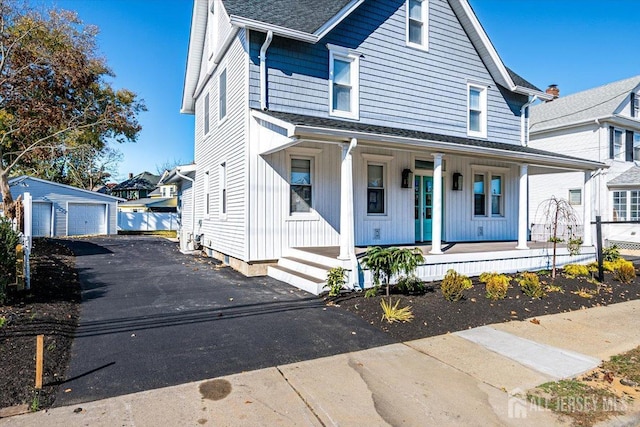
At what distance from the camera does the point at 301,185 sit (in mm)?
9750

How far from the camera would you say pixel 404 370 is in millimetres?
4152

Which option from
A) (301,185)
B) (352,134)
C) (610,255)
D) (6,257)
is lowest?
(610,255)

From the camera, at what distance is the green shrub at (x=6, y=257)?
228 inches

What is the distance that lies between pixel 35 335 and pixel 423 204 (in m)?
9.92

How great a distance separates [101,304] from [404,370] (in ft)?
17.6

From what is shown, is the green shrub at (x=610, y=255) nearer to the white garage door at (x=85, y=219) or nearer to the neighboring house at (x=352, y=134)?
the neighboring house at (x=352, y=134)

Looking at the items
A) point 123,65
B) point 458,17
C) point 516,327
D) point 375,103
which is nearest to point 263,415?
point 516,327

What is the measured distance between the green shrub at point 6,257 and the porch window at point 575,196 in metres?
22.7

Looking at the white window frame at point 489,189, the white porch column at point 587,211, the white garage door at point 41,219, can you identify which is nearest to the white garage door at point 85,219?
the white garage door at point 41,219

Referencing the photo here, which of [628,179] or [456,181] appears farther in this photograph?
[628,179]

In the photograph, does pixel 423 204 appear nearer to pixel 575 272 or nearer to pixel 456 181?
pixel 456 181

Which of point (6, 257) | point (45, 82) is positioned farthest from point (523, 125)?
point (45, 82)

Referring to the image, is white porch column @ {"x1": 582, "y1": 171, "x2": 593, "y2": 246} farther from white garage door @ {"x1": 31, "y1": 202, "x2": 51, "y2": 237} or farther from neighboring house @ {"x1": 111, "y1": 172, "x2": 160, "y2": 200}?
neighboring house @ {"x1": 111, "y1": 172, "x2": 160, "y2": 200}

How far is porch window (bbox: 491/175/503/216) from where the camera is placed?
13.2 metres
